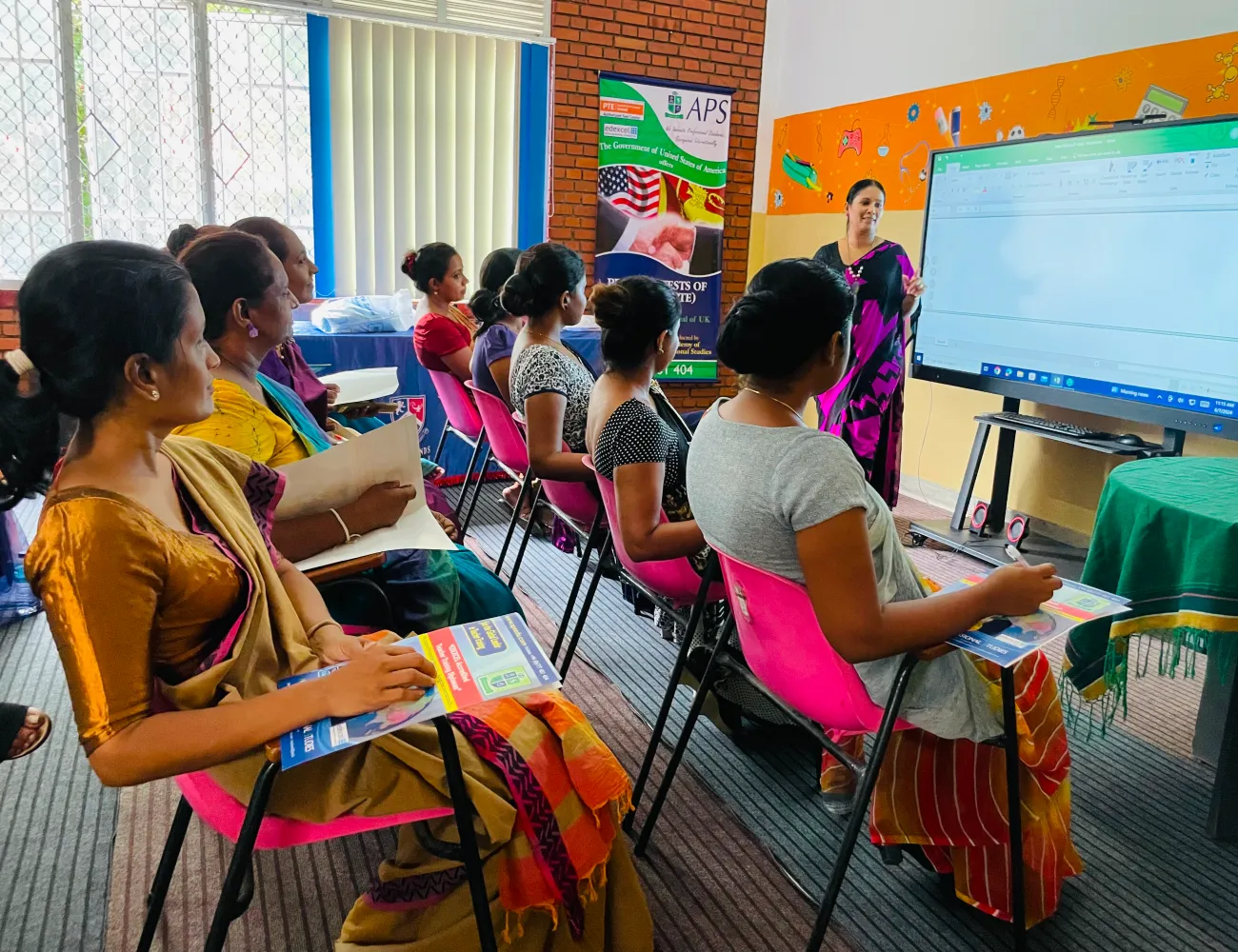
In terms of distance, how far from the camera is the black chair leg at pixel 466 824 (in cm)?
105

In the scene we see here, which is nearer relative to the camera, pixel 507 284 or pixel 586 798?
pixel 586 798

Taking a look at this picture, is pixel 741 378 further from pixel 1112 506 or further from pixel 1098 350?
pixel 1098 350

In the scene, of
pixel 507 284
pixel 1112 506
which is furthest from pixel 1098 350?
pixel 507 284

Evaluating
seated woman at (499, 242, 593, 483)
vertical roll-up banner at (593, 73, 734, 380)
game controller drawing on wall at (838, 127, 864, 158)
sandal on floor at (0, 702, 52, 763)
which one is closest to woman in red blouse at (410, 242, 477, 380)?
seated woman at (499, 242, 593, 483)

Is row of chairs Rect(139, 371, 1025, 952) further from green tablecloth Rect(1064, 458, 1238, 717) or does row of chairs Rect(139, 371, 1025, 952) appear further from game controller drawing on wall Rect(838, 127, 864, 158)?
game controller drawing on wall Rect(838, 127, 864, 158)

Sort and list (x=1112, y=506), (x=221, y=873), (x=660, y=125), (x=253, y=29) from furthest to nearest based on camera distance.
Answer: (x=660, y=125)
(x=253, y=29)
(x=1112, y=506)
(x=221, y=873)

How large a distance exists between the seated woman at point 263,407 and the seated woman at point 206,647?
185 mm

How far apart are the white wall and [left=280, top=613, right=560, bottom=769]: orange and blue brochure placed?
11.5 ft

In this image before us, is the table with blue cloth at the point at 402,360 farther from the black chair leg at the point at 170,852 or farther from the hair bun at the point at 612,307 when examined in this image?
the black chair leg at the point at 170,852

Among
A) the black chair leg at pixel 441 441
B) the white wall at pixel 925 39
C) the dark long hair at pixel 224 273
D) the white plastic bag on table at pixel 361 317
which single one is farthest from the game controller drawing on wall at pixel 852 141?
the dark long hair at pixel 224 273

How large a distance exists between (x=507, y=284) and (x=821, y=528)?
67.1 inches

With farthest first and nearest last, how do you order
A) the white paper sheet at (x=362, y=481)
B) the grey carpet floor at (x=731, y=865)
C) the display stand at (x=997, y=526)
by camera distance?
the display stand at (x=997, y=526) < the grey carpet floor at (x=731, y=865) < the white paper sheet at (x=362, y=481)

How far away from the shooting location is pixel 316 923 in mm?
1584

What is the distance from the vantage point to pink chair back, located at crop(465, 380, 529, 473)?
286cm
